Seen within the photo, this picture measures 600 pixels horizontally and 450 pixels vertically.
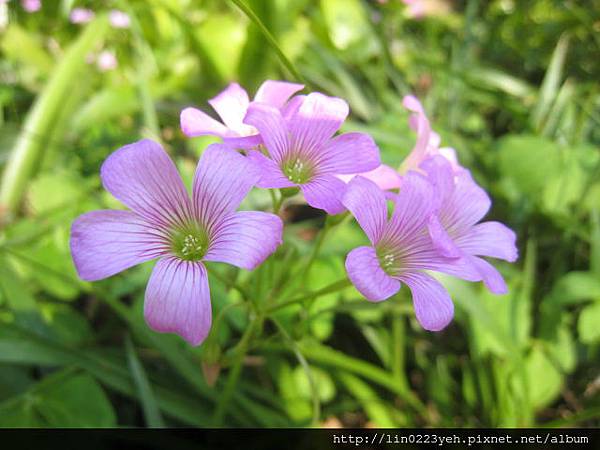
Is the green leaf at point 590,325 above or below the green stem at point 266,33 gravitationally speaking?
below

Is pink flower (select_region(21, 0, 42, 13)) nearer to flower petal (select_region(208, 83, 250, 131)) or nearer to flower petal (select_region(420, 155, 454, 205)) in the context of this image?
flower petal (select_region(208, 83, 250, 131))

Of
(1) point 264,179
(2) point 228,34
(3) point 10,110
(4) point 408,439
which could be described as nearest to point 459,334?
(4) point 408,439

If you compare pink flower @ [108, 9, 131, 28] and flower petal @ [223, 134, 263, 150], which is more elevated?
pink flower @ [108, 9, 131, 28]

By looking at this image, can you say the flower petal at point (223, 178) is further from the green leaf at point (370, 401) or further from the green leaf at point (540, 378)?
the green leaf at point (540, 378)

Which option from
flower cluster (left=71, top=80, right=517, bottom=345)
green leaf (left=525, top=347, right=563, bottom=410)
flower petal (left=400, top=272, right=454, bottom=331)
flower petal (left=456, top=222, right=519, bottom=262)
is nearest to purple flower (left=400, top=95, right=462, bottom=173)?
flower cluster (left=71, top=80, right=517, bottom=345)

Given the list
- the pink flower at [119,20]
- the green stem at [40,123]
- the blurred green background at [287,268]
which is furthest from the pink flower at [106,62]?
the green stem at [40,123]

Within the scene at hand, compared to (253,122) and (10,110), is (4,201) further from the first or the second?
(253,122)
